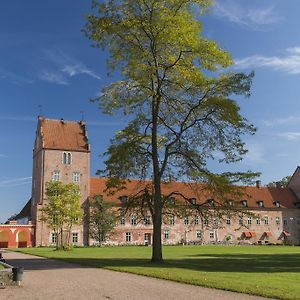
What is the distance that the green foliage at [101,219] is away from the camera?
68.8m

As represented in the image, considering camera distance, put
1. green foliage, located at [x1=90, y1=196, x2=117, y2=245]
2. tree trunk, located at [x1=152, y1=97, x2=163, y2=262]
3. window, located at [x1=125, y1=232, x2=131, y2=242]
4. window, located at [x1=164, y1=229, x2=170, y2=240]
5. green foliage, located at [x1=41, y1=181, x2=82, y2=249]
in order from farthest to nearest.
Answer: window, located at [x1=164, y1=229, x2=170, y2=240] → window, located at [x1=125, y1=232, x2=131, y2=242] → green foliage, located at [x1=90, y1=196, x2=117, y2=245] → green foliage, located at [x1=41, y1=181, x2=82, y2=249] → tree trunk, located at [x1=152, y1=97, x2=163, y2=262]

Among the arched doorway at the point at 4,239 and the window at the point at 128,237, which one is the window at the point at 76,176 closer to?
the window at the point at 128,237

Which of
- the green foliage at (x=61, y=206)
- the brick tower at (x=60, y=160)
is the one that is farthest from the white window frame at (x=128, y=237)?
the green foliage at (x=61, y=206)

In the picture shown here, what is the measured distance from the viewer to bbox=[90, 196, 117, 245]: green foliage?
68750 mm

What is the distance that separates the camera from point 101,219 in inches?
2724

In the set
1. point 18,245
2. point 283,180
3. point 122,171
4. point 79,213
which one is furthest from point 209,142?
point 283,180

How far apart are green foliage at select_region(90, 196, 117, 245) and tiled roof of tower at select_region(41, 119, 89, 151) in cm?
944

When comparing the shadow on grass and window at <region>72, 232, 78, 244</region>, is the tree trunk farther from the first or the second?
window at <region>72, 232, 78, 244</region>

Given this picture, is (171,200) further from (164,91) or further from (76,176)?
(76,176)

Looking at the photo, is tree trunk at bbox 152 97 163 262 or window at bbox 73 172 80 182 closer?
tree trunk at bbox 152 97 163 262

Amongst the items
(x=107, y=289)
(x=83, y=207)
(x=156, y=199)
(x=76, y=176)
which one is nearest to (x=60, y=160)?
(x=76, y=176)

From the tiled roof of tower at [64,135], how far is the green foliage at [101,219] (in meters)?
9.44

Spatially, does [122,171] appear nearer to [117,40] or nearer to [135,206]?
[135,206]

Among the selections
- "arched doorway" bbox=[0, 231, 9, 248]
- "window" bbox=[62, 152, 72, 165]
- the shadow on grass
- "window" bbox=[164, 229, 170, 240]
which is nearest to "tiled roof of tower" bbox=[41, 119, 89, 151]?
"window" bbox=[62, 152, 72, 165]
